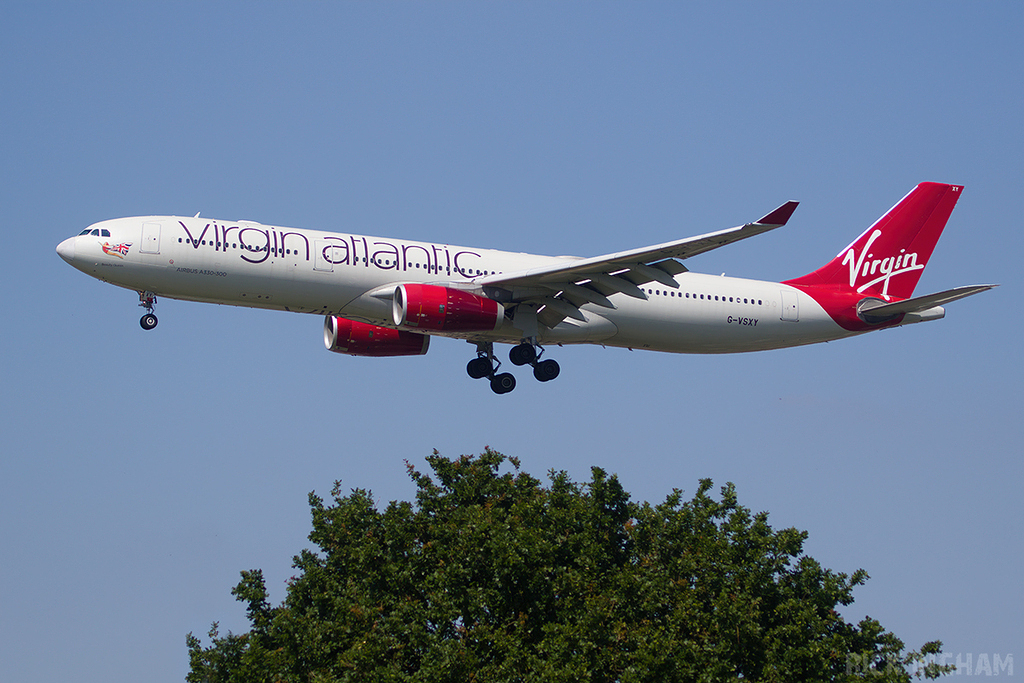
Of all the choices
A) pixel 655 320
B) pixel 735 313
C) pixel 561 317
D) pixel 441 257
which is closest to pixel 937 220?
pixel 735 313

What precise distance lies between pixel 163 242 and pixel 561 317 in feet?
42.4

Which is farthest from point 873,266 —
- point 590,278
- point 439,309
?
point 439,309

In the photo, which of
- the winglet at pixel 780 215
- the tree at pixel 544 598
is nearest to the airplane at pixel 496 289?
the winglet at pixel 780 215

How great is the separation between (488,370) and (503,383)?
81cm

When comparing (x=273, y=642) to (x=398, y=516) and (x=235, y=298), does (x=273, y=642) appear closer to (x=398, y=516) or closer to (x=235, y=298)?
(x=398, y=516)

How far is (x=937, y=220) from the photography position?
47969 mm

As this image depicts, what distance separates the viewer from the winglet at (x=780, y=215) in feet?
107

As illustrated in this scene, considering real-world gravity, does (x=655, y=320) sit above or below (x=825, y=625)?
above

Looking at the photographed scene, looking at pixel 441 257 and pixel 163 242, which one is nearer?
pixel 163 242

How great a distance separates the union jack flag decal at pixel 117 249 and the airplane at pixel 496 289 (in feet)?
0.14

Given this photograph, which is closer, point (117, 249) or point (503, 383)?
point (117, 249)

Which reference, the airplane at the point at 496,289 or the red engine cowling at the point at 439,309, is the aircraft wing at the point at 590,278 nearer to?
the airplane at the point at 496,289

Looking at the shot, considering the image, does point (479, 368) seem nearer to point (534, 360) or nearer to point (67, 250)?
point (534, 360)

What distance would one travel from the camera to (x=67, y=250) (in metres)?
36.8
